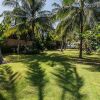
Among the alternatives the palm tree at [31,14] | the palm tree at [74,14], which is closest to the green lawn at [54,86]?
the palm tree at [74,14]

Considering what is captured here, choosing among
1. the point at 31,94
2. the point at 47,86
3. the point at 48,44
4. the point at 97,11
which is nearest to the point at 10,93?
the point at 31,94

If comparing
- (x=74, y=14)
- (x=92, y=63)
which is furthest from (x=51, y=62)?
(x=74, y=14)

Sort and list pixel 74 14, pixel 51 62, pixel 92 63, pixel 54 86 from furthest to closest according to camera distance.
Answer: pixel 74 14, pixel 92 63, pixel 51 62, pixel 54 86

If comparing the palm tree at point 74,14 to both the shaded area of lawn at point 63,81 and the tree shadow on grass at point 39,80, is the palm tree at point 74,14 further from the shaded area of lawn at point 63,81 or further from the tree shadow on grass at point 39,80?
the tree shadow on grass at point 39,80

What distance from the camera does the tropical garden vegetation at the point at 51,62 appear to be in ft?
40.8

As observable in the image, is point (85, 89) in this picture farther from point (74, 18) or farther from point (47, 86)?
point (74, 18)

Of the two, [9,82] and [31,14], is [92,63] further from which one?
[31,14]

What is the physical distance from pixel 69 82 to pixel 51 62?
27.8 ft

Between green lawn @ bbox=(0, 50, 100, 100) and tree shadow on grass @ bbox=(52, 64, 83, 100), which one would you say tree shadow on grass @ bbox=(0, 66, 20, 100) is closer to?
green lawn @ bbox=(0, 50, 100, 100)

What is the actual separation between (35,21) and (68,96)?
25.0m

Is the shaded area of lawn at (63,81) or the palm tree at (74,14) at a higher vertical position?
the palm tree at (74,14)

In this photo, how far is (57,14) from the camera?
28.7m

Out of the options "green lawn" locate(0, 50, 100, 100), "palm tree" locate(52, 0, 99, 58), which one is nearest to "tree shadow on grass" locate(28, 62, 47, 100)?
"green lawn" locate(0, 50, 100, 100)

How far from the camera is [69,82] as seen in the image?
14.5 metres
